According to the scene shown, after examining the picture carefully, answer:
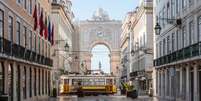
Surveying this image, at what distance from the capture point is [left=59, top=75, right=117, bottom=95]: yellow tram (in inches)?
2724

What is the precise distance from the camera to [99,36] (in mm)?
154500

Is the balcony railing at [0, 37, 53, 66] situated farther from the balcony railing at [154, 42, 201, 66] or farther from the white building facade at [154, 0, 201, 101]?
the balcony railing at [154, 42, 201, 66]

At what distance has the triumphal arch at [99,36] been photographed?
154500 mm

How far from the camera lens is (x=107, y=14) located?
617ft

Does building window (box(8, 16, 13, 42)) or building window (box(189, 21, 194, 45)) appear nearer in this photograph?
building window (box(8, 16, 13, 42))

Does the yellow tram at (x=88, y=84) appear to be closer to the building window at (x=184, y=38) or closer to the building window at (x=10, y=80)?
the building window at (x=184, y=38)

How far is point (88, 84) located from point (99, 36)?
85618mm

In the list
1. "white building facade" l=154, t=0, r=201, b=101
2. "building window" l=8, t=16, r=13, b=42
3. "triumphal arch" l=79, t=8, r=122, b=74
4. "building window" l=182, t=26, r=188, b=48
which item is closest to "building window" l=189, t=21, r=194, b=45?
"white building facade" l=154, t=0, r=201, b=101

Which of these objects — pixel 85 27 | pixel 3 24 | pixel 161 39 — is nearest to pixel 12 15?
pixel 3 24

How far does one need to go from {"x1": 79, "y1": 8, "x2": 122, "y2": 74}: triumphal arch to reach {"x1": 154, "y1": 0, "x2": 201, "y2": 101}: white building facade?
95.5 meters

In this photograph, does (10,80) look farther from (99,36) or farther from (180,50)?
(99,36)

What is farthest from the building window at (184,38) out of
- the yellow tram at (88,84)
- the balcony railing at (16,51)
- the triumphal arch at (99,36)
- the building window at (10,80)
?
the triumphal arch at (99,36)

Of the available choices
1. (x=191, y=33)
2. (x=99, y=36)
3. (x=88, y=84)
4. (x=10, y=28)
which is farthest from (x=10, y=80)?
(x=99, y=36)

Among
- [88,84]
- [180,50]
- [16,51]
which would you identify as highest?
[180,50]
